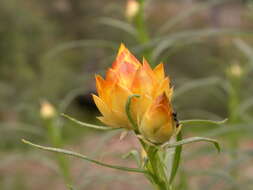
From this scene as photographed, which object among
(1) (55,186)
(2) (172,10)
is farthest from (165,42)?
(2) (172,10)

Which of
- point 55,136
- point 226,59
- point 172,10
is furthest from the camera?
point 172,10

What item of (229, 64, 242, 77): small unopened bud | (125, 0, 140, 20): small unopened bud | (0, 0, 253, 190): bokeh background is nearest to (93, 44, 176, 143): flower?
(125, 0, 140, 20): small unopened bud

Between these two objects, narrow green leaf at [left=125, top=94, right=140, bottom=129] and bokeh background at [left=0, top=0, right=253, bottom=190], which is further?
bokeh background at [left=0, top=0, right=253, bottom=190]

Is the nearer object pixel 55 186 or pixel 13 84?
pixel 55 186

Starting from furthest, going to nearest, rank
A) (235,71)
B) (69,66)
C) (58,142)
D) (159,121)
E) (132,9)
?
(69,66) → (235,71) → (58,142) → (132,9) → (159,121)

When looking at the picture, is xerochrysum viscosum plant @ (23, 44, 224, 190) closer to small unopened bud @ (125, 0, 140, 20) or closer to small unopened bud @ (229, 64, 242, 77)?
small unopened bud @ (125, 0, 140, 20)

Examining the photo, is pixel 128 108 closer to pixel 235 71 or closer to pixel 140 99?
pixel 140 99

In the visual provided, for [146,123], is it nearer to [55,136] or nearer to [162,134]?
[162,134]

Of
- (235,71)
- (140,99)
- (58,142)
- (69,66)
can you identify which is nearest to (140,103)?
(140,99)
